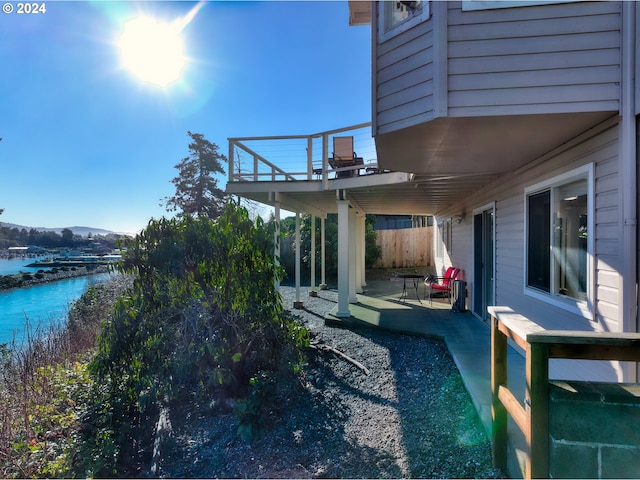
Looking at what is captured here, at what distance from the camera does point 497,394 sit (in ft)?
6.30

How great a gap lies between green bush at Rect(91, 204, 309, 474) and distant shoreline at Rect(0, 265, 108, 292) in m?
11.2

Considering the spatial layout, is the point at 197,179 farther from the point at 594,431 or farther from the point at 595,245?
the point at 594,431

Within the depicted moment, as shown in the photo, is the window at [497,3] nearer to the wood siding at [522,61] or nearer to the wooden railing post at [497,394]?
the wood siding at [522,61]

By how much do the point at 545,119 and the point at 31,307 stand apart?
13.4 m

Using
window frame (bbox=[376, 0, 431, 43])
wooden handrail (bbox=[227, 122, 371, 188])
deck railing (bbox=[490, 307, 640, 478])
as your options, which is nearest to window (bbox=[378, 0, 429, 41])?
window frame (bbox=[376, 0, 431, 43])

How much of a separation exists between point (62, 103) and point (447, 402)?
10.0 meters

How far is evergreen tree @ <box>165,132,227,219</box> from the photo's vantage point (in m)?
21.5

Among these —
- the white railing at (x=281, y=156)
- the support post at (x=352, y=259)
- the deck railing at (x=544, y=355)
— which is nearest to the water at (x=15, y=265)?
the white railing at (x=281, y=156)

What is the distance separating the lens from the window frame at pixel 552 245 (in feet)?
8.50

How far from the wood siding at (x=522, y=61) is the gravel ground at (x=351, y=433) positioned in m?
2.51

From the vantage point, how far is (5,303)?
435 inches

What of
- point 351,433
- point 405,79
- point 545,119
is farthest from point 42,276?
point 545,119

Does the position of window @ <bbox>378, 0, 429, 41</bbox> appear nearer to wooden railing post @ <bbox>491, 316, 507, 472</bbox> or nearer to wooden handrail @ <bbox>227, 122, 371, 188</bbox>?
wooden railing post @ <bbox>491, 316, 507, 472</bbox>

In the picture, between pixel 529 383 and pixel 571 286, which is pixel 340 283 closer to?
pixel 571 286
